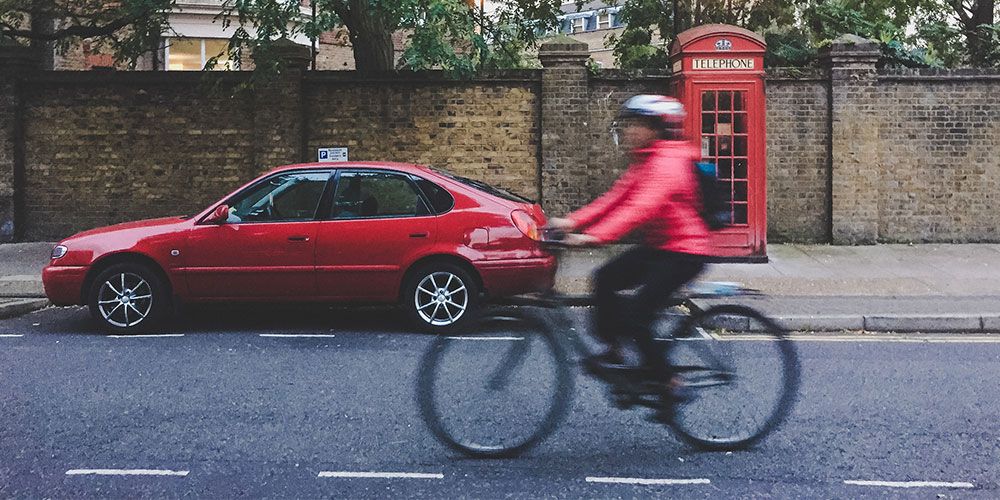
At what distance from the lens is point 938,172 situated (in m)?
13.4

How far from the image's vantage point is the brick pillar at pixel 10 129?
13.6 meters

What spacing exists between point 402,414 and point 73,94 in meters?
11.0

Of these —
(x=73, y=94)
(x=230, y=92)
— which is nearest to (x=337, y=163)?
(x=230, y=92)

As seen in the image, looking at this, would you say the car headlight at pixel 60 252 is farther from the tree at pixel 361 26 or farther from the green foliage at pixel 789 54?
the green foliage at pixel 789 54

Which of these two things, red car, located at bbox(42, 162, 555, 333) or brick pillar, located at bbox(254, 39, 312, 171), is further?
brick pillar, located at bbox(254, 39, 312, 171)

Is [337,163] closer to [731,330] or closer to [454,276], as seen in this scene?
[454,276]

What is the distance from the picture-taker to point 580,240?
4434 mm

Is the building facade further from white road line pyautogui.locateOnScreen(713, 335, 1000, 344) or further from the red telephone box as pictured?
white road line pyautogui.locateOnScreen(713, 335, 1000, 344)

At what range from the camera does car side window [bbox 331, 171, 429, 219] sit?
788 centimetres

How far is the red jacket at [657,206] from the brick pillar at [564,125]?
29.1 feet

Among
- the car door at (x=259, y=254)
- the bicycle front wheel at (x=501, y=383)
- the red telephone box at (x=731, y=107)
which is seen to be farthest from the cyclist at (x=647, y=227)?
the red telephone box at (x=731, y=107)

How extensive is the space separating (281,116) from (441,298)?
6848 millimetres

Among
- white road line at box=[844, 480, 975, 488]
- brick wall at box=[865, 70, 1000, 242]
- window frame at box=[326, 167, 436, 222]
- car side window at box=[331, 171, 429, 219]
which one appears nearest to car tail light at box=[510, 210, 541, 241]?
window frame at box=[326, 167, 436, 222]

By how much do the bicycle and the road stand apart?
0.13m
